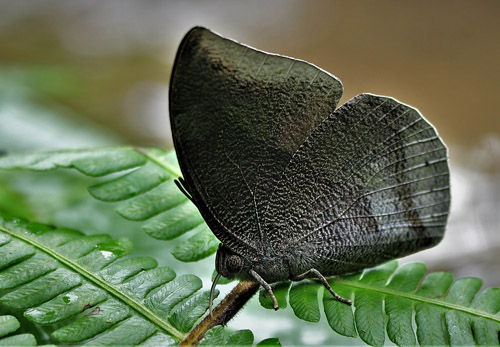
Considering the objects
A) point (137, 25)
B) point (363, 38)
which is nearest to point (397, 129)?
point (363, 38)

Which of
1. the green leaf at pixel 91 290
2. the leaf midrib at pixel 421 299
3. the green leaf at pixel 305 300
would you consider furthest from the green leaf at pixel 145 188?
the leaf midrib at pixel 421 299

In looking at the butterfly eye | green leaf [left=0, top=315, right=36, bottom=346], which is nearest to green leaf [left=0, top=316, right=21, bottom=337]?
green leaf [left=0, top=315, right=36, bottom=346]

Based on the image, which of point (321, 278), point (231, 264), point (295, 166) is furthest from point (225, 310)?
point (295, 166)

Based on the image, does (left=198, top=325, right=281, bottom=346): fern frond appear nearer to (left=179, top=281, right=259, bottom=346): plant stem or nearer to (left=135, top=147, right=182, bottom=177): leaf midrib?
(left=179, top=281, right=259, bottom=346): plant stem

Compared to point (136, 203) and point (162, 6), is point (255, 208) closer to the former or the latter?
point (136, 203)

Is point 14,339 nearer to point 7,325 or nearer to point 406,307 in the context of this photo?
point 7,325
